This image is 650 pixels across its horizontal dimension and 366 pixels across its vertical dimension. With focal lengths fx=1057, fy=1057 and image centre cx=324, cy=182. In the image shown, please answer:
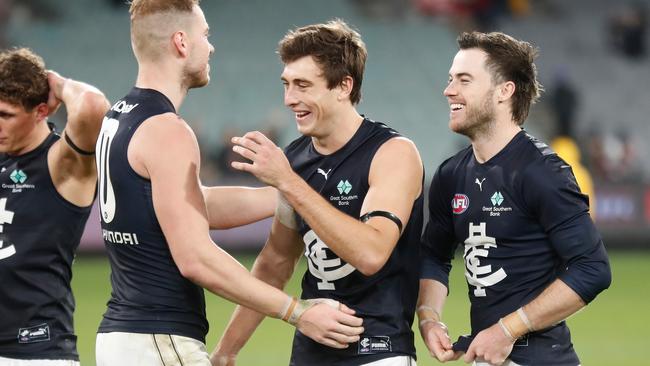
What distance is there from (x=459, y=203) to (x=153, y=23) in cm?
174

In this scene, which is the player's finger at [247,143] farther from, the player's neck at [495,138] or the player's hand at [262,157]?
the player's neck at [495,138]

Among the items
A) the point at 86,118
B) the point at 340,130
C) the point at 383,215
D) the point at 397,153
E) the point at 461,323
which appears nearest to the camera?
the point at 383,215

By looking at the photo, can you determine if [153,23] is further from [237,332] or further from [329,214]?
[237,332]

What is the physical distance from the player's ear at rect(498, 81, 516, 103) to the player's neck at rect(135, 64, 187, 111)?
5.19ft

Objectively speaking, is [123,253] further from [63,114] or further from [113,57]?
[113,57]

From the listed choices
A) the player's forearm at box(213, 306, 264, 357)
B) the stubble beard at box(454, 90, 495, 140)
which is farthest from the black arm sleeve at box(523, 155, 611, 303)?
the player's forearm at box(213, 306, 264, 357)

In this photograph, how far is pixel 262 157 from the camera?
465 cm

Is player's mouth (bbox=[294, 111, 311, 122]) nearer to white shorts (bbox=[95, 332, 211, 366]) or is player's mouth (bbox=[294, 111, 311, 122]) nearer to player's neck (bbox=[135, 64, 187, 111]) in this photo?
player's neck (bbox=[135, 64, 187, 111])

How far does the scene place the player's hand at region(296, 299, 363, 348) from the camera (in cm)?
465

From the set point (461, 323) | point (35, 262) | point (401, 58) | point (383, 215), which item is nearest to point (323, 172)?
point (383, 215)

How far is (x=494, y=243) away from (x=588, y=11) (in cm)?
2359

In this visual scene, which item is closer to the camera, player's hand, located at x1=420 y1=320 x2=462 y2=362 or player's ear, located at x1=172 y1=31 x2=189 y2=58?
player's ear, located at x1=172 y1=31 x2=189 y2=58

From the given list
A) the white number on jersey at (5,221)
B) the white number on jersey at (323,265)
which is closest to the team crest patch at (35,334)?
the white number on jersey at (5,221)

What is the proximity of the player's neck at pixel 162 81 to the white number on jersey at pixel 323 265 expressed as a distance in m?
0.94
